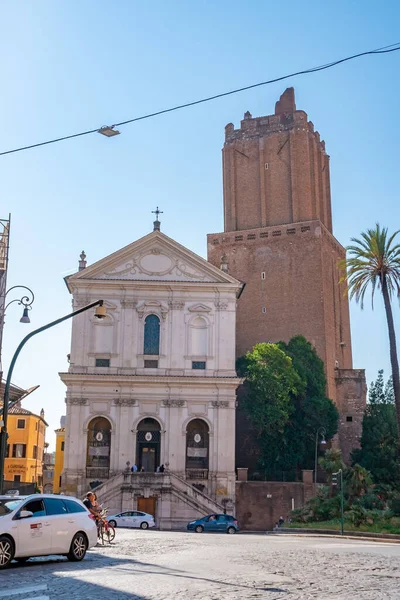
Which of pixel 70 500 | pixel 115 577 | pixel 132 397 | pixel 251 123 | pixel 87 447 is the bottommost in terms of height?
pixel 115 577

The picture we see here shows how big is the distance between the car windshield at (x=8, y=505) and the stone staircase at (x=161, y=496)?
2767 cm

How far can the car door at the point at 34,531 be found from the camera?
1495cm

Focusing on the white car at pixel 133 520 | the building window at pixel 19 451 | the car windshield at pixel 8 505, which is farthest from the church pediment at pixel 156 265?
the car windshield at pixel 8 505

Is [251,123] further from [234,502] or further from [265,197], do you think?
[234,502]

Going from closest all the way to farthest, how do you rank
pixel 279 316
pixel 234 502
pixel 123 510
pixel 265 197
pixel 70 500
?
pixel 70 500 → pixel 123 510 → pixel 234 502 → pixel 279 316 → pixel 265 197

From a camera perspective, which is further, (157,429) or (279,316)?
(279,316)

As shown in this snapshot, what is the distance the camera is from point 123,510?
42750 mm

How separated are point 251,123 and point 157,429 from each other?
99.8ft

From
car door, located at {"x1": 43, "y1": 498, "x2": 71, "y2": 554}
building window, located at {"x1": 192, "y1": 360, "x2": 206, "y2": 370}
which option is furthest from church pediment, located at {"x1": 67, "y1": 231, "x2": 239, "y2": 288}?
car door, located at {"x1": 43, "y1": 498, "x2": 71, "y2": 554}

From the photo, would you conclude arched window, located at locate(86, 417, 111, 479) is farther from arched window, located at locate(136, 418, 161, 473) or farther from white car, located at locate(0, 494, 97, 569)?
white car, located at locate(0, 494, 97, 569)

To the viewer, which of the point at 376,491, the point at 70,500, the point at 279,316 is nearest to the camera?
the point at 70,500

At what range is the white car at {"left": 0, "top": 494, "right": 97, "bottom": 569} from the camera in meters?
14.7

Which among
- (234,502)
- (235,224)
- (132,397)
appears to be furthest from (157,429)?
(235,224)

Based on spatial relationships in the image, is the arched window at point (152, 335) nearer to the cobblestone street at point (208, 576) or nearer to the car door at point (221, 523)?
the car door at point (221, 523)
